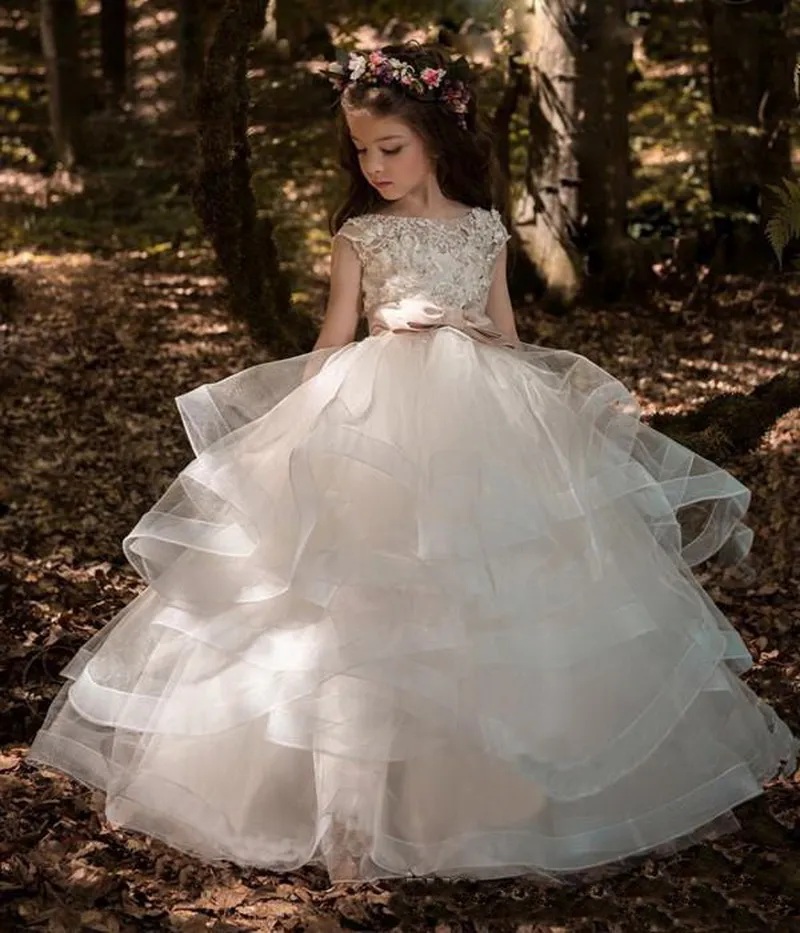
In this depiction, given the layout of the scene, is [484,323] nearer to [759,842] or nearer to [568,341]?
[759,842]

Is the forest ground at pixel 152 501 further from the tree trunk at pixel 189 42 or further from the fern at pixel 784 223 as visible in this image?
the tree trunk at pixel 189 42

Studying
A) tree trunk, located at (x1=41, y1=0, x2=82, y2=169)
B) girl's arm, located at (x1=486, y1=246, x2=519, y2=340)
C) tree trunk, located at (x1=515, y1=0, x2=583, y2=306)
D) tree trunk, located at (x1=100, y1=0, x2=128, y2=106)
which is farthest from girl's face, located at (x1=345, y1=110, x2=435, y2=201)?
tree trunk, located at (x1=100, y1=0, x2=128, y2=106)

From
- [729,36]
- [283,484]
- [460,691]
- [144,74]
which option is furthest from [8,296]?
[144,74]

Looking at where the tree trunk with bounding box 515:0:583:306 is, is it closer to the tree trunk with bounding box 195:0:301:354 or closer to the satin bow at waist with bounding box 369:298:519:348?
the tree trunk with bounding box 195:0:301:354

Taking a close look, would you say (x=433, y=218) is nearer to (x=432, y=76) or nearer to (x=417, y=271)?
(x=417, y=271)

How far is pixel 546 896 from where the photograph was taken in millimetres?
3080

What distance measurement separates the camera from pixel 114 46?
49.9ft

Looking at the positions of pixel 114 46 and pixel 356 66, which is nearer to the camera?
pixel 356 66

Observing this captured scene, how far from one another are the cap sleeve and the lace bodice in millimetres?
55

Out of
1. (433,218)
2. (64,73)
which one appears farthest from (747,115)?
(64,73)

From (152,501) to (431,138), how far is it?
2.51 meters

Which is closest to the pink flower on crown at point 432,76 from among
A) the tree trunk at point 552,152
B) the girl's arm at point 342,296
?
the girl's arm at point 342,296

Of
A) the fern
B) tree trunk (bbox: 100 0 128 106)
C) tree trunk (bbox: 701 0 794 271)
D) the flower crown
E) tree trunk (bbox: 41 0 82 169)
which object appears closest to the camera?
the flower crown

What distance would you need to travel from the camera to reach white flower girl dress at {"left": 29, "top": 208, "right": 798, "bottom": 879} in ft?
9.97
